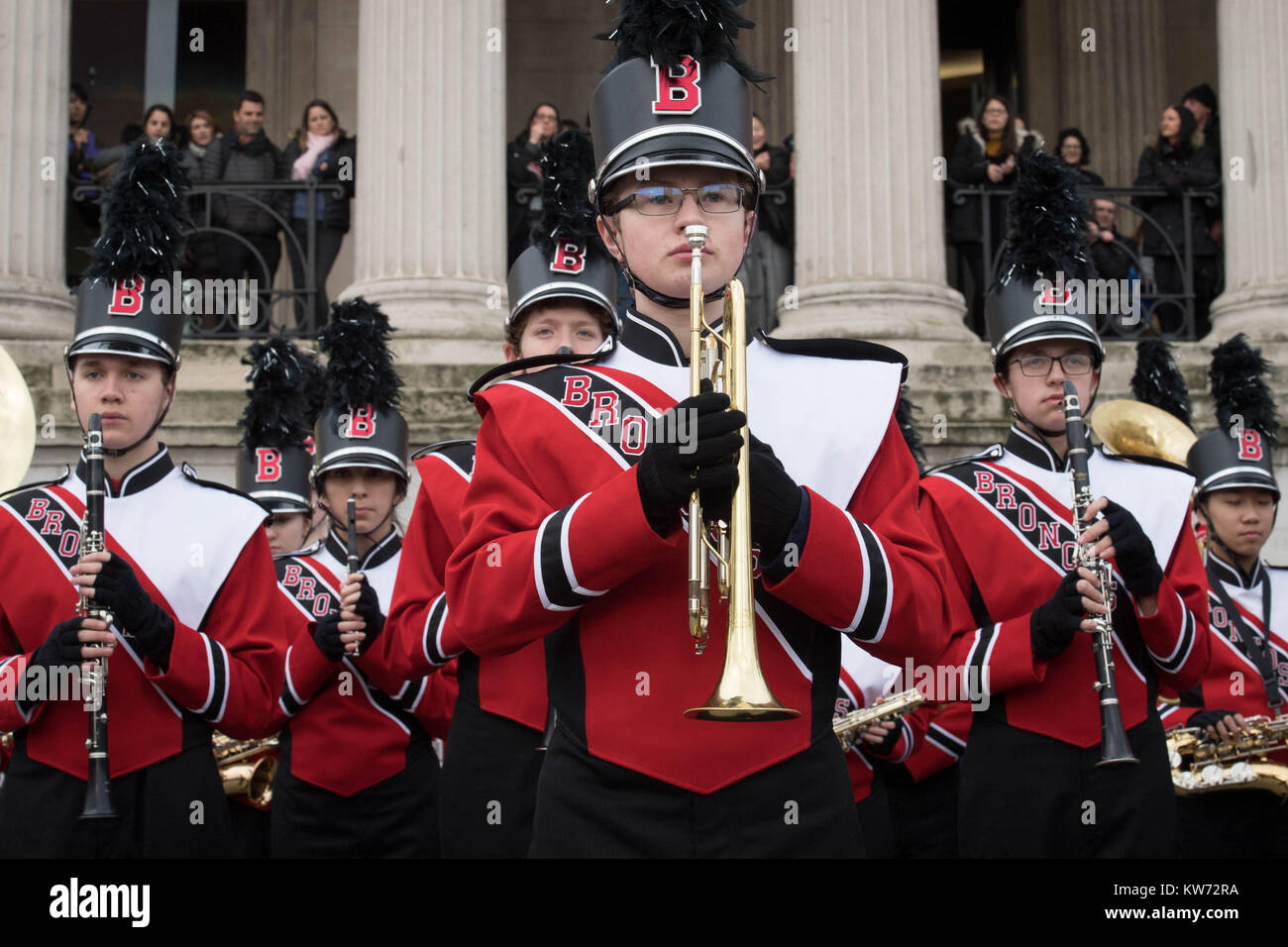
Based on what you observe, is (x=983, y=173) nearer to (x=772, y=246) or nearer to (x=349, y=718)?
(x=772, y=246)

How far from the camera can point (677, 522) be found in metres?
3.55

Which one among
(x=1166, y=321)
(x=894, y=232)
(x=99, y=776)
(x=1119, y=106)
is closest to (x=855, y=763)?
(x=99, y=776)

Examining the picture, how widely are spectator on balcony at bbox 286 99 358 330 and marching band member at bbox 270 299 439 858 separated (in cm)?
768

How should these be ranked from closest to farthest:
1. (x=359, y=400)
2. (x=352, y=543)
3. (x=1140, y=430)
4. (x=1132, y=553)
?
(x=1132, y=553) < (x=352, y=543) < (x=359, y=400) < (x=1140, y=430)

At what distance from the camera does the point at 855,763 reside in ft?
22.0

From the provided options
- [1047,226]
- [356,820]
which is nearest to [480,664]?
[356,820]

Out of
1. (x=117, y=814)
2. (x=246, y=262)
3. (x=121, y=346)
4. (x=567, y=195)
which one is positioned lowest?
(x=117, y=814)

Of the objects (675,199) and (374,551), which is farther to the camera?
(374,551)

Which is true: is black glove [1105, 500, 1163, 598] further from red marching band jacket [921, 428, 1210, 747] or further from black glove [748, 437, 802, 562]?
black glove [748, 437, 802, 562]

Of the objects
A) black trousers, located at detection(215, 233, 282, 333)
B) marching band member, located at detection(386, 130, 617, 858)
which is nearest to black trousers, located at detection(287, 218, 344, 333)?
black trousers, located at detection(215, 233, 282, 333)

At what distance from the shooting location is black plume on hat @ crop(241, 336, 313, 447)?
9.00 metres

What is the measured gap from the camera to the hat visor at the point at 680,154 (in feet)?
12.6

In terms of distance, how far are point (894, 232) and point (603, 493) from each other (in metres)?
11.3

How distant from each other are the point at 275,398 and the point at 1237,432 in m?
4.75
